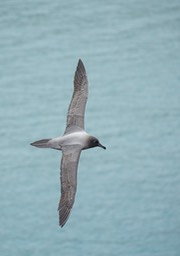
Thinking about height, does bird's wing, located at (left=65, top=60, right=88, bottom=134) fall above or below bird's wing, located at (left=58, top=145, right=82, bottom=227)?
above

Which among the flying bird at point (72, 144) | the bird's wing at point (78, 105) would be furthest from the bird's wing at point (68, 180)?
the bird's wing at point (78, 105)

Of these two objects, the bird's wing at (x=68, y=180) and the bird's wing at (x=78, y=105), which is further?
the bird's wing at (x=78, y=105)

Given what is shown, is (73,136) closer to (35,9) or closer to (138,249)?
(138,249)

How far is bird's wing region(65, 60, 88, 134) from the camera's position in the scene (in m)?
6.53

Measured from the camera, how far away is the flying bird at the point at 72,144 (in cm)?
597

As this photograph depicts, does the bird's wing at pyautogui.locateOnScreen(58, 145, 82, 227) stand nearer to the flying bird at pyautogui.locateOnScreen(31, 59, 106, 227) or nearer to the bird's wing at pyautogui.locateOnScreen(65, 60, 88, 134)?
the flying bird at pyautogui.locateOnScreen(31, 59, 106, 227)

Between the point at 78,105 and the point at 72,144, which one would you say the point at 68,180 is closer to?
the point at 72,144

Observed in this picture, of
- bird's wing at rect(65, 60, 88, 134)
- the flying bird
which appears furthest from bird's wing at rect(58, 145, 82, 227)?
bird's wing at rect(65, 60, 88, 134)

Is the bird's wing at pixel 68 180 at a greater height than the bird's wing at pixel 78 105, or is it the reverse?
the bird's wing at pixel 78 105

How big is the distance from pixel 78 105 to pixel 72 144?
0.47 m

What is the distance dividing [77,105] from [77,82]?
249 millimetres

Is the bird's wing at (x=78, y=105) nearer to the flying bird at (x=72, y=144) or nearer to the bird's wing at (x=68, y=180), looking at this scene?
the flying bird at (x=72, y=144)

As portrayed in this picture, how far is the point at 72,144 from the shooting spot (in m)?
6.27

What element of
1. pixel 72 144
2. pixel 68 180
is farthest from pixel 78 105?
pixel 68 180
